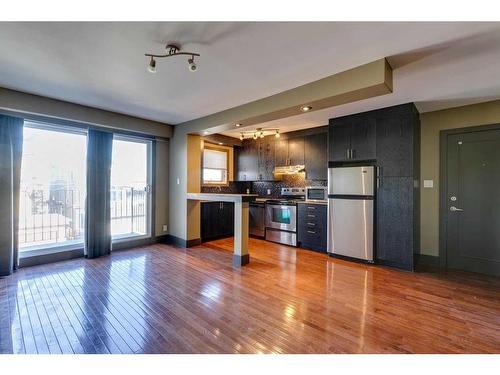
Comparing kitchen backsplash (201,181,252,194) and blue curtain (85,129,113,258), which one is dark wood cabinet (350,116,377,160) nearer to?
kitchen backsplash (201,181,252,194)

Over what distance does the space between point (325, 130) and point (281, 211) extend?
184 cm

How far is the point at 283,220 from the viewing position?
501cm

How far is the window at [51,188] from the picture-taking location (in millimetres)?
3564

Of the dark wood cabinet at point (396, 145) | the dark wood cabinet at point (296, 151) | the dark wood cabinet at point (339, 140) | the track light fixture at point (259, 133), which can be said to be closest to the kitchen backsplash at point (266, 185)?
the dark wood cabinet at point (296, 151)

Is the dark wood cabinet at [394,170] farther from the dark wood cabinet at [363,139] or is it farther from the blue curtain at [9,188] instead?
the blue curtain at [9,188]

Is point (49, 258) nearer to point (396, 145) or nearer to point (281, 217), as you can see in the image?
point (281, 217)

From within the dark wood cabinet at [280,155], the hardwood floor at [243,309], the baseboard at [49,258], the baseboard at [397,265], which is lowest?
the hardwood floor at [243,309]

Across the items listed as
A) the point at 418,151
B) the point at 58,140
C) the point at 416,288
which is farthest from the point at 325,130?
the point at 58,140

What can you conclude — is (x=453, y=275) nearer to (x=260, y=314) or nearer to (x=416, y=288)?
(x=416, y=288)

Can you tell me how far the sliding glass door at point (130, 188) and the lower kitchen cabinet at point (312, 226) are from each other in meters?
3.04

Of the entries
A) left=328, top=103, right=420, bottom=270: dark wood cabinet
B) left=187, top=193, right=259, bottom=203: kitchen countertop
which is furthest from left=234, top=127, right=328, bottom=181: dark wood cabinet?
left=187, top=193, right=259, bottom=203: kitchen countertop

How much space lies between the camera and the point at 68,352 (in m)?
1.72

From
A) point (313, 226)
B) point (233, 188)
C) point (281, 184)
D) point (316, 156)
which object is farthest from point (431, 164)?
point (233, 188)

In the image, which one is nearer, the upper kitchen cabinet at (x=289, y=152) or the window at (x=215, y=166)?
the upper kitchen cabinet at (x=289, y=152)
